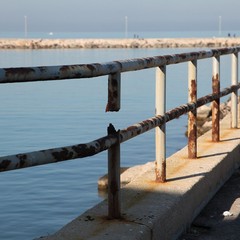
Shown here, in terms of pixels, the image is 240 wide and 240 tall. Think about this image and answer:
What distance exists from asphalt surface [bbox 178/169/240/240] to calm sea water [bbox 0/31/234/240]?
4.23 metres

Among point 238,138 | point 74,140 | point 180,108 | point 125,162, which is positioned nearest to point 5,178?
point 125,162

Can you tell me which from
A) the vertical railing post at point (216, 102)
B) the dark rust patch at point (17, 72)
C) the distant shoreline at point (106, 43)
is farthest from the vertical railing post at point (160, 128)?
the distant shoreline at point (106, 43)

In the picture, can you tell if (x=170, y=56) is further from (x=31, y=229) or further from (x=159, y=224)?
(x=31, y=229)

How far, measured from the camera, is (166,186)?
5066mm

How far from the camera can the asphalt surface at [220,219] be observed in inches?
185

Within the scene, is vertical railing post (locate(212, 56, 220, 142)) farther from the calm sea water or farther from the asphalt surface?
the calm sea water

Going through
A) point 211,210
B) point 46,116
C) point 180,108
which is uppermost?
point 180,108

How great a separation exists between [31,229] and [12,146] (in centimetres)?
933

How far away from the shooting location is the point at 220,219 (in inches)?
200

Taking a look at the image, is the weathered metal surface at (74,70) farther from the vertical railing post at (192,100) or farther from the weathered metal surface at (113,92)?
the vertical railing post at (192,100)

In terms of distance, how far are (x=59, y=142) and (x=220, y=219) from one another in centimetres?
1452

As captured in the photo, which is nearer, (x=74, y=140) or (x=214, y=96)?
(x=214, y=96)

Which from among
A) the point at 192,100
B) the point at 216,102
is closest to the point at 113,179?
the point at 192,100

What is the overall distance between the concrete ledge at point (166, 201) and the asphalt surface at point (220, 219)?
0.06 metres
